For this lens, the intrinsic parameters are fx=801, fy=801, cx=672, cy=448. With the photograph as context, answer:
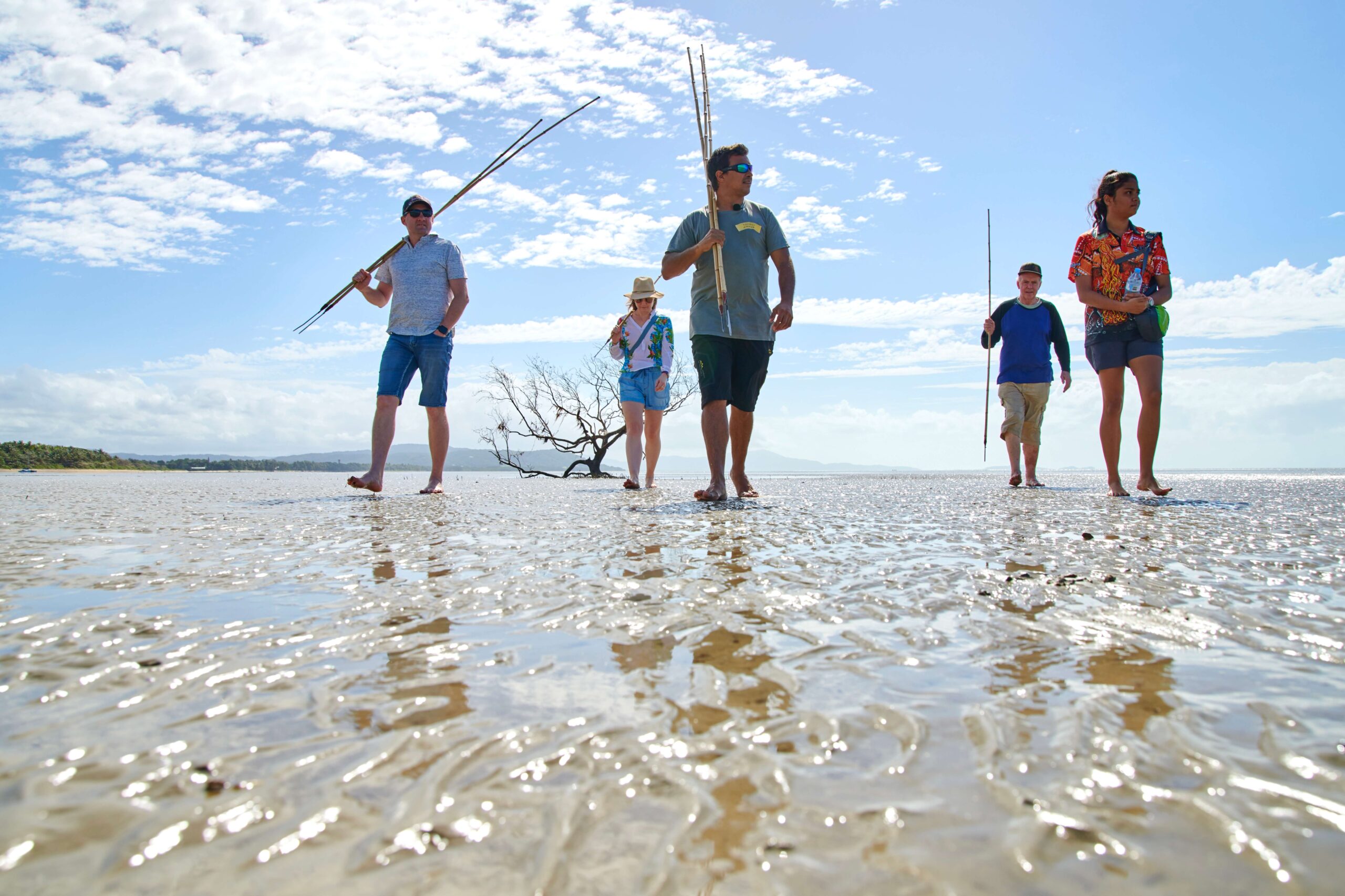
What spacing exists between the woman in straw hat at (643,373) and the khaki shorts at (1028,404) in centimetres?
330

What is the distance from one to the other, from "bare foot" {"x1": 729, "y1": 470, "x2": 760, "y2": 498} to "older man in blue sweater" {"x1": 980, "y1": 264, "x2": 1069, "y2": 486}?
137 inches

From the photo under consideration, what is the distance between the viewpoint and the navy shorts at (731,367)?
498 centimetres

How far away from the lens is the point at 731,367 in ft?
17.0

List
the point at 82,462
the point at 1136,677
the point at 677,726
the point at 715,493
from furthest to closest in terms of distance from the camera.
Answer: the point at 82,462 < the point at 715,493 < the point at 1136,677 < the point at 677,726

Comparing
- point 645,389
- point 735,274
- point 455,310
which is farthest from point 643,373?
point 735,274

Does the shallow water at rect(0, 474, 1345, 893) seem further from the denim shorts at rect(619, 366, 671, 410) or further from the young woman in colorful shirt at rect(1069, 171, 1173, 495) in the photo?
the denim shorts at rect(619, 366, 671, 410)

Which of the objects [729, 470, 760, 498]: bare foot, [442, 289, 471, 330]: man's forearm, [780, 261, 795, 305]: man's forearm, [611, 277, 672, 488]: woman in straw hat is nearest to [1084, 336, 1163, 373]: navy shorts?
[780, 261, 795, 305]: man's forearm

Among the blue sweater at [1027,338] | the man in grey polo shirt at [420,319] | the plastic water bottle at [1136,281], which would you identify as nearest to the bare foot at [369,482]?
the man in grey polo shirt at [420,319]

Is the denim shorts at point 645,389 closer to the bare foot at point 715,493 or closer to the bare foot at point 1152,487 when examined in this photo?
the bare foot at point 715,493

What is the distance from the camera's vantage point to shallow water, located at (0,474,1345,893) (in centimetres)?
69

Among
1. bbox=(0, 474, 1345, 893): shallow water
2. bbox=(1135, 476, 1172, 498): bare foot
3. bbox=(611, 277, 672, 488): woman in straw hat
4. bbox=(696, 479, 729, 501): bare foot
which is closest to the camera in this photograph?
bbox=(0, 474, 1345, 893): shallow water

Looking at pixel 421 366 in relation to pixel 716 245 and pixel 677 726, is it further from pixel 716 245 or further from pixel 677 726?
pixel 677 726

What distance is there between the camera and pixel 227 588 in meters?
1.94

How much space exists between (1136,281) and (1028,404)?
2.54 meters
